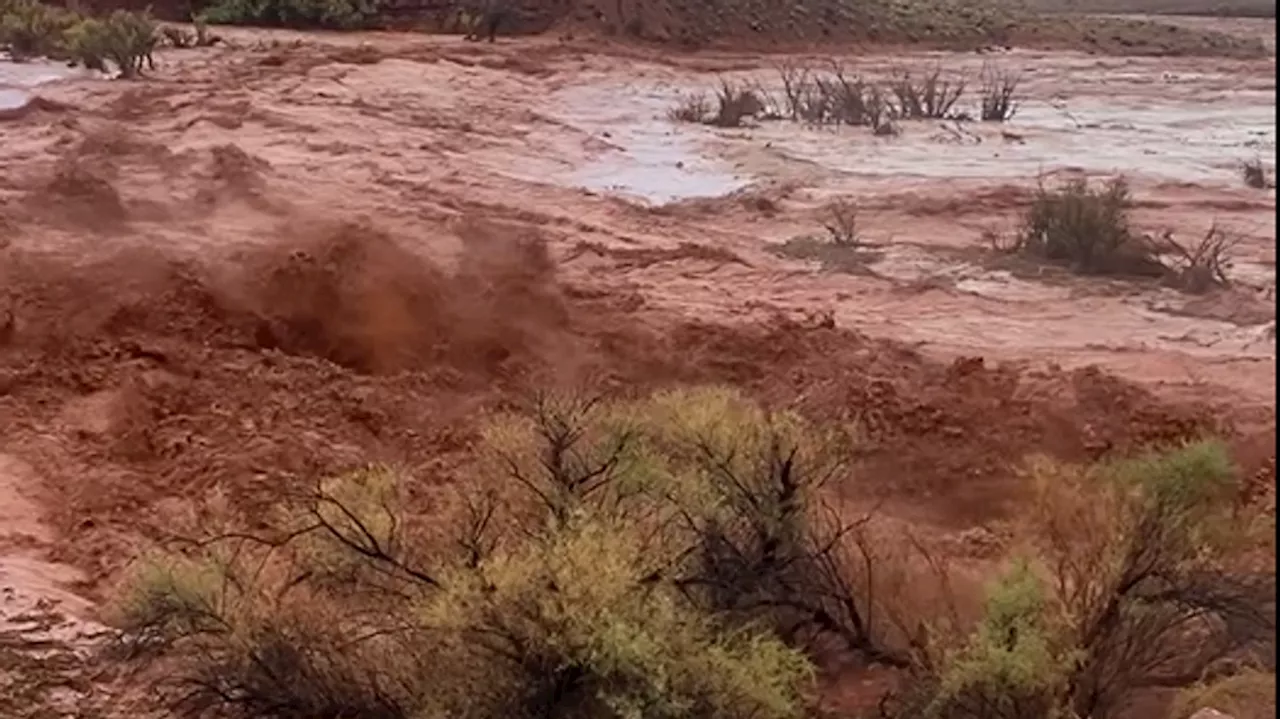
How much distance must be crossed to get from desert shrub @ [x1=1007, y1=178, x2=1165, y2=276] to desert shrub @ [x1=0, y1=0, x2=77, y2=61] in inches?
541

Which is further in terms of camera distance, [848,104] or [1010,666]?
[848,104]

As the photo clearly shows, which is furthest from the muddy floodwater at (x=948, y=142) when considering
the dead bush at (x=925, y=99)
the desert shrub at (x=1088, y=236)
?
the desert shrub at (x=1088, y=236)

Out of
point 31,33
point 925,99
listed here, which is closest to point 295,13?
point 31,33

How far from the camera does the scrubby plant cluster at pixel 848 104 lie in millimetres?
22297

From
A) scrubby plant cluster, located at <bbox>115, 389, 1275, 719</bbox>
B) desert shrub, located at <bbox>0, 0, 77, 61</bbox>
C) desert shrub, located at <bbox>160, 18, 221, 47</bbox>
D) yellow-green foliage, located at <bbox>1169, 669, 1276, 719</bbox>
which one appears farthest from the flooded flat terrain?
desert shrub, located at <bbox>160, 18, 221, 47</bbox>

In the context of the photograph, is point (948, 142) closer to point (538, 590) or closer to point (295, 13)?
point (295, 13)

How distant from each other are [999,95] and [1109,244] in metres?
9.63

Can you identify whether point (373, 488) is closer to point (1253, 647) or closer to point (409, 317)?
point (1253, 647)

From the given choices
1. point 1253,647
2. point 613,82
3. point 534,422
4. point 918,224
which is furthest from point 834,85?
point 1253,647

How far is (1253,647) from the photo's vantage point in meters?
6.59

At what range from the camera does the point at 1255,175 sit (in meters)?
17.5

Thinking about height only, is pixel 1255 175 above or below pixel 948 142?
above

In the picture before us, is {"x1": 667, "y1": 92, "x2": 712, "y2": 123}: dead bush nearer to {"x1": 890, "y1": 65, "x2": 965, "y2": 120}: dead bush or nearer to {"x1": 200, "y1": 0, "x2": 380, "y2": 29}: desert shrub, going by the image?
{"x1": 890, "y1": 65, "x2": 965, "y2": 120}: dead bush

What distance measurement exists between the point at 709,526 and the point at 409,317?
589 cm
